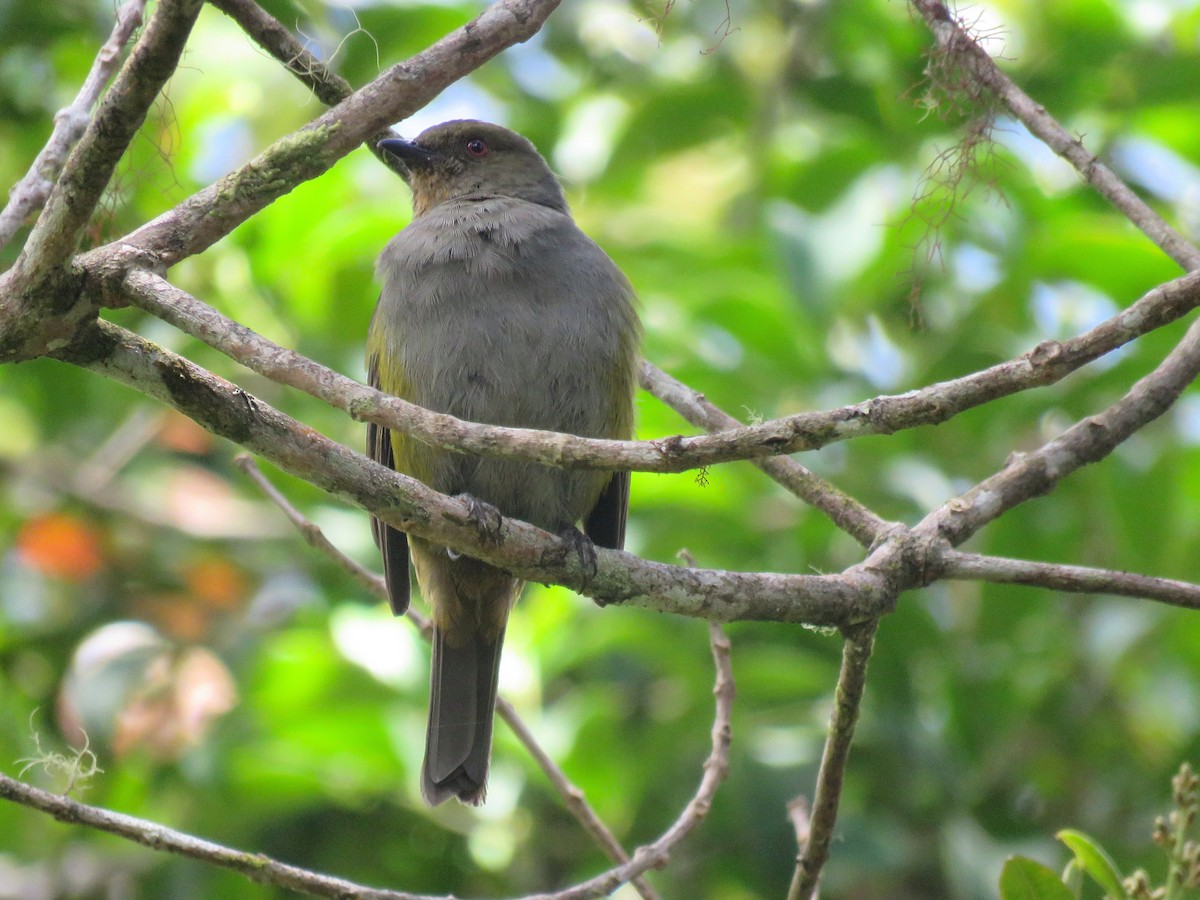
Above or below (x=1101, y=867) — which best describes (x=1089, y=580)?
above

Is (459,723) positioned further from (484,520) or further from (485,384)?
(484,520)

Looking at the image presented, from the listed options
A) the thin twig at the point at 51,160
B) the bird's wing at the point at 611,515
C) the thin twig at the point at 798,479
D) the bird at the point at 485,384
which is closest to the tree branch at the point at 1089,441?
the thin twig at the point at 798,479

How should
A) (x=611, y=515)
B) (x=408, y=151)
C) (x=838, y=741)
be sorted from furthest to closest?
(x=408, y=151) → (x=611, y=515) → (x=838, y=741)

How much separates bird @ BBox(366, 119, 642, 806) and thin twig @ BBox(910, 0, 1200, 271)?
129 centimetres

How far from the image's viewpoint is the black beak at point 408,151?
15.5 feet

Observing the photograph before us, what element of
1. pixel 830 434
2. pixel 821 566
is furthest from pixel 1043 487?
pixel 821 566

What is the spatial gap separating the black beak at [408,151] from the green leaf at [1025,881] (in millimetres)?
3165

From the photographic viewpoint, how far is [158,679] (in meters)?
4.93

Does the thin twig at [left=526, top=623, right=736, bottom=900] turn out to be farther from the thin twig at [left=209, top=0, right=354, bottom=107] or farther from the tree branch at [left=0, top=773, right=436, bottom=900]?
the thin twig at [left=209, top=0, right=354, bottom=107]

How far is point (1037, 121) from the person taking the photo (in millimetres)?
3176

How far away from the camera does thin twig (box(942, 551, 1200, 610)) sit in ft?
8.95

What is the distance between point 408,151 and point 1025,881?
10.6 ft

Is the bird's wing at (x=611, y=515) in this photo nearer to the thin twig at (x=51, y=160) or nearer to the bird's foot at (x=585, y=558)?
the bird's foot at (x=585, y=558)

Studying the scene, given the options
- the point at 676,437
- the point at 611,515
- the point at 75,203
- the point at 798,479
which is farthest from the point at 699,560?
the point at 75,203
